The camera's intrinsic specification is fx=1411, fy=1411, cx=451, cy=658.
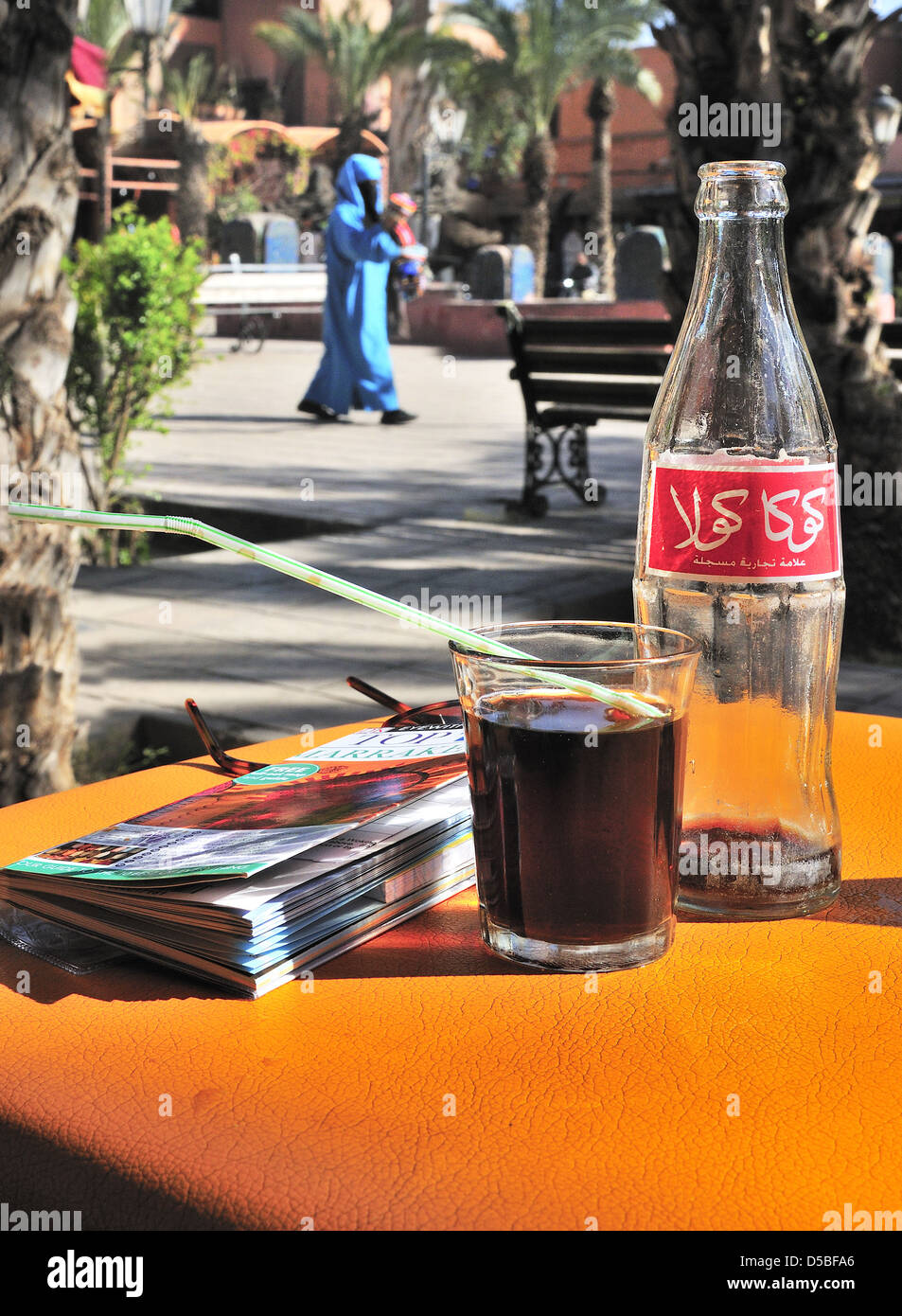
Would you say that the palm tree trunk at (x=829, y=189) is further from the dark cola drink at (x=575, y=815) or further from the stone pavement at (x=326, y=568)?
the dark cola drink at (x=575, y=815)

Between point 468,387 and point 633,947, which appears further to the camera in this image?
point 468,387

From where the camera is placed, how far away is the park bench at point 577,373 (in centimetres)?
796

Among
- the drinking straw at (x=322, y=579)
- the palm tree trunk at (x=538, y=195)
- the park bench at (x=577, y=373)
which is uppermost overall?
the palm tree trunk at (x=538, y=195)

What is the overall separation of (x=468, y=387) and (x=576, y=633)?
15406 mm

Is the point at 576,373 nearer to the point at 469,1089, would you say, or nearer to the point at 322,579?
the point at 322,579

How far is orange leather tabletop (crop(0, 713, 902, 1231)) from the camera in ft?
2.62

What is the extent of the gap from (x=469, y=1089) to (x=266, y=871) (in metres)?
0.24

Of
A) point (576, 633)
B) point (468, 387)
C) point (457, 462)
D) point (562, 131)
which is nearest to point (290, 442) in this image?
point (457, 462)

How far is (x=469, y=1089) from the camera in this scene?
916 millimetres

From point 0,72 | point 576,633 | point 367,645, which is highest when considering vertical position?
point 0,72

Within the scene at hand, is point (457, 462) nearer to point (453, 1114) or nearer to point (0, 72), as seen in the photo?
point (0, 72)

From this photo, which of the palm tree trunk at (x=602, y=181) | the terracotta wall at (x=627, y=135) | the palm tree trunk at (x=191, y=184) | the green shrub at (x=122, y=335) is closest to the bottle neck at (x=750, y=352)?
the green shrub at (x=122, y=335)

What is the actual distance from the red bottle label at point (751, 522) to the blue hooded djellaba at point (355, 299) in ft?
36.8
